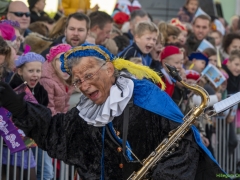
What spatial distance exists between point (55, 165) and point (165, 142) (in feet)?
7.54

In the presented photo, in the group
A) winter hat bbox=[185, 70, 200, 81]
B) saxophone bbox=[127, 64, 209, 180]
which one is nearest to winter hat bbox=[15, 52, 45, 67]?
saxophone bbox=[127, 64, 209, 180]

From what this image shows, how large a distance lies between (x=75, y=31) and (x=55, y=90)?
124cm

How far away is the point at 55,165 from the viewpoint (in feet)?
24.7

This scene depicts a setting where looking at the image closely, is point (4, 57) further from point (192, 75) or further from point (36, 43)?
point (192, 75)

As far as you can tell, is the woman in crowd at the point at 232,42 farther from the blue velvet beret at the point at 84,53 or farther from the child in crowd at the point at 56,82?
the blue velvet beret at the point at 84,53

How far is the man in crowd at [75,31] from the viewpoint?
884 centimetres

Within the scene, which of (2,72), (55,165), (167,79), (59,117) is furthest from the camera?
(167,79)

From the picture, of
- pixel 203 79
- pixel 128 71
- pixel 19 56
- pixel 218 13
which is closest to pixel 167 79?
pixel 203 79

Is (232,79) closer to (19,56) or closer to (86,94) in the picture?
(19,56)

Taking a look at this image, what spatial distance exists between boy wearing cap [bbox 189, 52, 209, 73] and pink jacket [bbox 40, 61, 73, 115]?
313cm

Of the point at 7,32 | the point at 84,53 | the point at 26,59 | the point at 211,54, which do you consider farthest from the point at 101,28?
the point at 84,53

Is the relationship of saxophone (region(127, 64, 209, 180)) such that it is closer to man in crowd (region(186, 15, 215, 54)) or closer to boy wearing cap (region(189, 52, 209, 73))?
boy wearing cap (region(189, 52, 209, 73))

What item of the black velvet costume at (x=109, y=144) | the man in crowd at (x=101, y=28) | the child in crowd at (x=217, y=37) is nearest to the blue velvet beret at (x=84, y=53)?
the black velvet costume at (x=109, y=144)

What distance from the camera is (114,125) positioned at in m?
5.64
